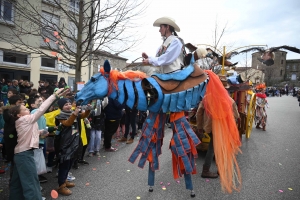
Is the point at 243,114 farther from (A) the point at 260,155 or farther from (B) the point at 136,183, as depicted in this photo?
(B) the point at 136,183

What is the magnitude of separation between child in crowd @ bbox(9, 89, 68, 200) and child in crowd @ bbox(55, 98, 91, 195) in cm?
52

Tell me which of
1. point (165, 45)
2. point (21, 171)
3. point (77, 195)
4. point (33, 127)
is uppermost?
point (165, 45)

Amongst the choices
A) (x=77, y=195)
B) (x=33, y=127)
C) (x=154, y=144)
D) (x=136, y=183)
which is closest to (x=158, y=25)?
(x=154, y=144)

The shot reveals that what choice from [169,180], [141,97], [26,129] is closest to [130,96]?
[141,97]

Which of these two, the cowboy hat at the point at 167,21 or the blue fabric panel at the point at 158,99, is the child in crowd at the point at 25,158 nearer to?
the blue fabric panel at the point at 158,99

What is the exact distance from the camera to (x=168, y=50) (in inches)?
103

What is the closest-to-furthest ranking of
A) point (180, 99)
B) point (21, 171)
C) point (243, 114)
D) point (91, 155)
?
1. point (21, 171)
2. point (180, 99)
3. point (91, 155)
4. point (243, 114)

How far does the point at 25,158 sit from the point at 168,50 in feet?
7.25

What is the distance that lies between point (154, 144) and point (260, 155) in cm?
339

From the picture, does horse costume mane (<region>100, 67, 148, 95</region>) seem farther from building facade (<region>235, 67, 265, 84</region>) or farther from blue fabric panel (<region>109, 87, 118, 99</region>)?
building facade (<region>235, 67, 265, 84</region>)

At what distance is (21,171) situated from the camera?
2371 mm

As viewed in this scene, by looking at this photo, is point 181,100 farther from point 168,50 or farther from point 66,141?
point 66,141

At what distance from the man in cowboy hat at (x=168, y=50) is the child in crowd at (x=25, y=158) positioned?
49.8 inches

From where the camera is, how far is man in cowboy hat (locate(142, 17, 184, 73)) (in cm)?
260
